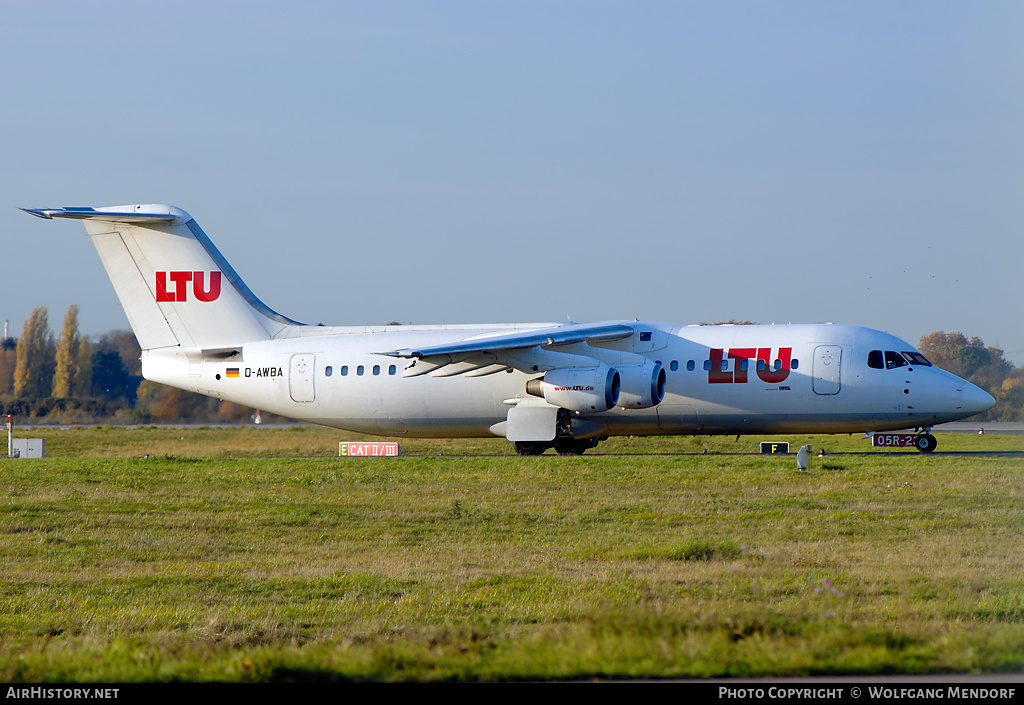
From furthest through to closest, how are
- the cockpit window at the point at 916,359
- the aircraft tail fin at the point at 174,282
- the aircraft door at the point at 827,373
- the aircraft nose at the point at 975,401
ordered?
the aircraft tail fin at the point at 174,282, the cockpit window at the point at 916,359, the aircraft door at the point at 827,373, the aircraft nose at the point at 975,401

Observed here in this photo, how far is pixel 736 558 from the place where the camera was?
1327 cm

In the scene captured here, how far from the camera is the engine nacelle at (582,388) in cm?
2588

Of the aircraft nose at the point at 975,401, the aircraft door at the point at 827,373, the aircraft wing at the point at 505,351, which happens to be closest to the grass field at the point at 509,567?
the aircraft door at the point at 827,373

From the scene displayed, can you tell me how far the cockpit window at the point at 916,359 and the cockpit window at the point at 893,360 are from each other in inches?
7.0

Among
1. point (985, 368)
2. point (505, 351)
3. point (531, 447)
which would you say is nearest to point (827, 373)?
point (531, 447)

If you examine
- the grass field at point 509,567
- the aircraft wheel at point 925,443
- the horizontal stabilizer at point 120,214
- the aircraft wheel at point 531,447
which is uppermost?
the horizontal stabilizer at point 120,214

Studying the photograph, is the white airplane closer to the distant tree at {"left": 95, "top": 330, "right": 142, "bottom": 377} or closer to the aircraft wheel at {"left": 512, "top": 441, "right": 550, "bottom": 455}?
the aircraft wheel at {"left": 512, "top": 441, "right": 550, "bottom": 455}

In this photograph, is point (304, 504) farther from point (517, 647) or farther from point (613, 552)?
point (517, 647)

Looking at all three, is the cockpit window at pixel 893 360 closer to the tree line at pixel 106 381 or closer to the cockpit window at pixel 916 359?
the cockpit window at pixel 916 359

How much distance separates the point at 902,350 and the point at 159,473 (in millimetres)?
17688

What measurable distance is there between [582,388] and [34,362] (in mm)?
64354

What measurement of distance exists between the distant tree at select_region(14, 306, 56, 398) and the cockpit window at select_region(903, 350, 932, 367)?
219 ft

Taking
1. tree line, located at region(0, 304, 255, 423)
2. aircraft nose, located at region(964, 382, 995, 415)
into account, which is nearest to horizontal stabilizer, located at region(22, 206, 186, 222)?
aircraft nose, located at region(964, 382, 995, 415)

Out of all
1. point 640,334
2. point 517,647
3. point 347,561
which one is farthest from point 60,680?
point 640,334
